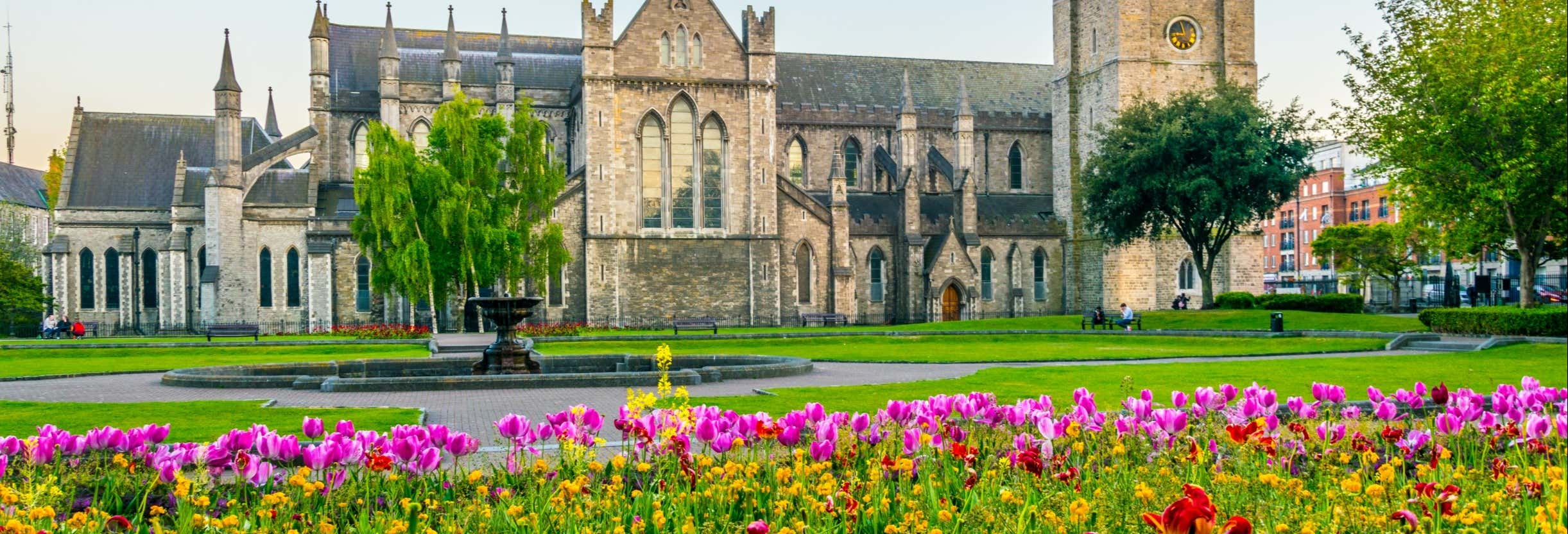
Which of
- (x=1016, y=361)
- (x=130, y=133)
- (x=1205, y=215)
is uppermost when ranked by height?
(x=130, y=133)

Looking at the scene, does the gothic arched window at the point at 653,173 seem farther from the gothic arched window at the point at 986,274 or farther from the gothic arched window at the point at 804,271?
the gothic arched window at the point at 986,274

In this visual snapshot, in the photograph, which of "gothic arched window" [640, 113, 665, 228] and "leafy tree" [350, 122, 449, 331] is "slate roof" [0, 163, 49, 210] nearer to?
"leafy tree" [350, 122, 449, 331]

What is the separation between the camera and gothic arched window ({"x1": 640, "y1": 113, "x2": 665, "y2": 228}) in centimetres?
5325

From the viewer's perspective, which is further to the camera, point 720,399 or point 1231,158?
point 1231,158

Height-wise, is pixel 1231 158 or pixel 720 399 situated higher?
pixel 1231 158

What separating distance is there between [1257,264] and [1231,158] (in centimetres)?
1339

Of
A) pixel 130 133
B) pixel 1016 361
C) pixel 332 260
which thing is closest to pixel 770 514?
pixel 1016 361

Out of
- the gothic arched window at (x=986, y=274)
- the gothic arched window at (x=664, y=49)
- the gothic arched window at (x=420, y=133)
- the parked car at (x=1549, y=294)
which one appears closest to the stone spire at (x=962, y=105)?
the gothic arched window at (x=986, y=274)

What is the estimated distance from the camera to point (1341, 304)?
168 ft

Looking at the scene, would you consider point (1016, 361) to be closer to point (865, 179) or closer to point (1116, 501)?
point (1116, 501)

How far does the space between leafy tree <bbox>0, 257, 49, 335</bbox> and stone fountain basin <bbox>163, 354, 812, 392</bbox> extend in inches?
1450

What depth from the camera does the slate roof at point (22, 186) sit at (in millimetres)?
86000

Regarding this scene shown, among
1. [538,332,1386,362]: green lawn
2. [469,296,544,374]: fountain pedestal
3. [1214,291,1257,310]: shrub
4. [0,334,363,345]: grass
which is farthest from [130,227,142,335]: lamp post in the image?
[1214,291,1257,310]: shrub

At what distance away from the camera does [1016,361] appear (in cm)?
2812
